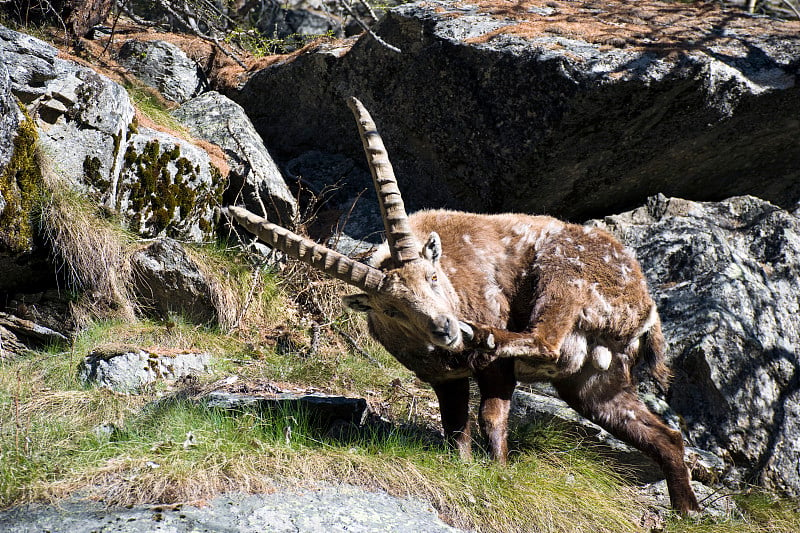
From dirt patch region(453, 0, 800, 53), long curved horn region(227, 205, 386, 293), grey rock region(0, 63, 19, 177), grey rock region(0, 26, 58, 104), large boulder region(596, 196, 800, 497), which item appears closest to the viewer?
long curved horn region(227, 205, 386, 293)

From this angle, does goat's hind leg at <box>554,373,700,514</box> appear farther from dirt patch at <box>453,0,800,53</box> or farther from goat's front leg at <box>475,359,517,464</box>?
dirt patch at <box>453,0,800,53</box>

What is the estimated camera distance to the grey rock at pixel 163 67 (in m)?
9.81

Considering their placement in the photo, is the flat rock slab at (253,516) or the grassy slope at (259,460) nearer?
the flat rock slab at (253,516)

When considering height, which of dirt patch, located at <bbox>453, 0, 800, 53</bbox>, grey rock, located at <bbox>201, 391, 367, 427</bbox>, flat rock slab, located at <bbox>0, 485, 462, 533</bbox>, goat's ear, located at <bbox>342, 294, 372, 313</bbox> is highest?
dirt patch, located at <bbox>453, 0, 800, 53</bbox>

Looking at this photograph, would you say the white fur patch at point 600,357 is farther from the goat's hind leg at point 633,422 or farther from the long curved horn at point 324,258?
the long curved horn at point 324,258

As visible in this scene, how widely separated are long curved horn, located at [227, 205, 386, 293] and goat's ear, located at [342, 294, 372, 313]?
0.38 feet

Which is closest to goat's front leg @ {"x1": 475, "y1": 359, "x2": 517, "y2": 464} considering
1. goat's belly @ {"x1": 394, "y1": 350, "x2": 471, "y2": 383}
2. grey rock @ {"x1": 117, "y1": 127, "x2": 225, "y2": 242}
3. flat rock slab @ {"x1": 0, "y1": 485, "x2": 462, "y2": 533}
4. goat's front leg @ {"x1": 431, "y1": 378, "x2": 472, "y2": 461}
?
goat's belly @ {"x1": 394, "y1": 350, "x2": 471, "y2": 383}

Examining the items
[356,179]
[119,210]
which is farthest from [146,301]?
[356,179]

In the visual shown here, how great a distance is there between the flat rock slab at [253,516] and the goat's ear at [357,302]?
137 centimetres

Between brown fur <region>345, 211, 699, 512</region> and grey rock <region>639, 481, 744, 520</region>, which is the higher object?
brown fur <region>345, 211, 699, 512</region>

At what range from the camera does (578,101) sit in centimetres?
702

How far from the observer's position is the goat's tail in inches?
220

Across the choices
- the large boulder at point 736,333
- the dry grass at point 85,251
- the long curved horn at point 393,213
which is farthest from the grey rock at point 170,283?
the large boulder at point 736,333

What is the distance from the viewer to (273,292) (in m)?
7.85
